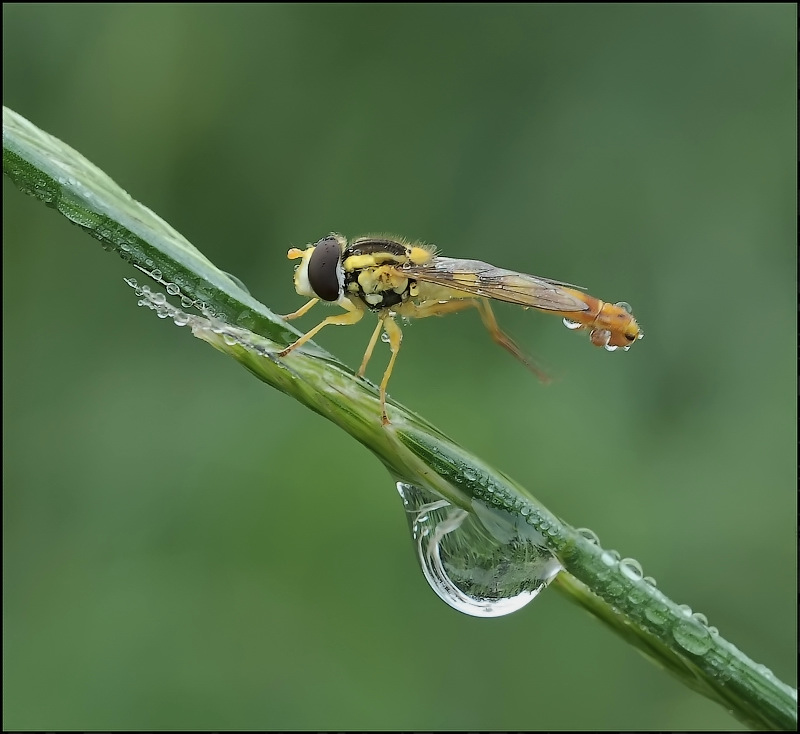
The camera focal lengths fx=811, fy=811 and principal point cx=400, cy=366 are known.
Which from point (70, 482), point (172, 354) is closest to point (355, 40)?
point (172, 354)

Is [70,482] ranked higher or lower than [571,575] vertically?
higher

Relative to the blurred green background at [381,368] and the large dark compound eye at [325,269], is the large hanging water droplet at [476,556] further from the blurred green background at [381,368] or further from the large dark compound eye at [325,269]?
the blurred green background at [381,368]

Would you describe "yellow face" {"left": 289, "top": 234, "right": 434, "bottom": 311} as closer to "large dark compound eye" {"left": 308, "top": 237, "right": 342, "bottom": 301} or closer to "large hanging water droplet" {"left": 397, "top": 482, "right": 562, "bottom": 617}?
"large dark compound eye" {"left": 308, "top": 237, "right": 342, "bottom": 301}

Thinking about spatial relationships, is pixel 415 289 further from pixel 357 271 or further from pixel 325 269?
pixel 325 269

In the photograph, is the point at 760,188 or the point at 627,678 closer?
the point at 627,678

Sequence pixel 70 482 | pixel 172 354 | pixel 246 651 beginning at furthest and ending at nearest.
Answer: pixel 172 354
pixel 70 482
pixel 246 651

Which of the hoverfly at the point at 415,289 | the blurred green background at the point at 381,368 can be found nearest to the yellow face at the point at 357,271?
the hoverfly at the point at 415,289

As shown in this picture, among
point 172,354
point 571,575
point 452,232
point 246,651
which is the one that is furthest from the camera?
point 452,232

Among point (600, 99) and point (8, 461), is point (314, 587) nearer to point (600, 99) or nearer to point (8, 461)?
point (8, 461)
